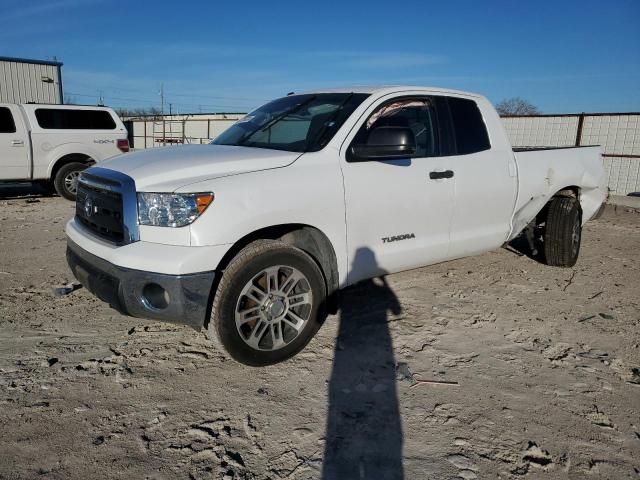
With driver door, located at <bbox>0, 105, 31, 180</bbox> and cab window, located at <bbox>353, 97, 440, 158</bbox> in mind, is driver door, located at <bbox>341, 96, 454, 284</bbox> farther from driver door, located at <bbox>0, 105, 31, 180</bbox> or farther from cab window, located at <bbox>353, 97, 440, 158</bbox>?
driver door, located at <bbox>0, 105, 31, 180</bbox>

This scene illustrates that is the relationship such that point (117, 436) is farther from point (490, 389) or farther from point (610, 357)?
point (610, 357)

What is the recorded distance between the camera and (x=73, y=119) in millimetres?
10617

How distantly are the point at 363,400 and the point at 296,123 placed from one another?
2211 millimetres

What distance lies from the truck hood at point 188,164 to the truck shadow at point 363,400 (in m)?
0.99

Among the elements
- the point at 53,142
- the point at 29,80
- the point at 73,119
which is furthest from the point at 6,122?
the point at 29,80

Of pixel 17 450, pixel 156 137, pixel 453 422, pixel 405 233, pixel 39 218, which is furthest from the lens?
pixel 156 137

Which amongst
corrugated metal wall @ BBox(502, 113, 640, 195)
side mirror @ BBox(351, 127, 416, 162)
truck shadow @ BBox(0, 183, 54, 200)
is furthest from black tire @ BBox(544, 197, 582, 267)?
truck shadow @ BBox(0, 183, 54, 200)

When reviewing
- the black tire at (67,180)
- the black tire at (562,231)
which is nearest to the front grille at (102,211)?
the black tire at (562,231)

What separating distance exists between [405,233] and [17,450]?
285 centimetres

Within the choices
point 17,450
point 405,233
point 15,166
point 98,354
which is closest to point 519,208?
point 405,233

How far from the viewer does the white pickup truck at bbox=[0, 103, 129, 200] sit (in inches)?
385

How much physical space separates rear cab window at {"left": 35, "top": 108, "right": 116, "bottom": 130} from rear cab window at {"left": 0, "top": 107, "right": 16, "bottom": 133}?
468 millimetres

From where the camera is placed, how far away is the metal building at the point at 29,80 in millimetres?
21922

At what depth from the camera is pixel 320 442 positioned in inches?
101
